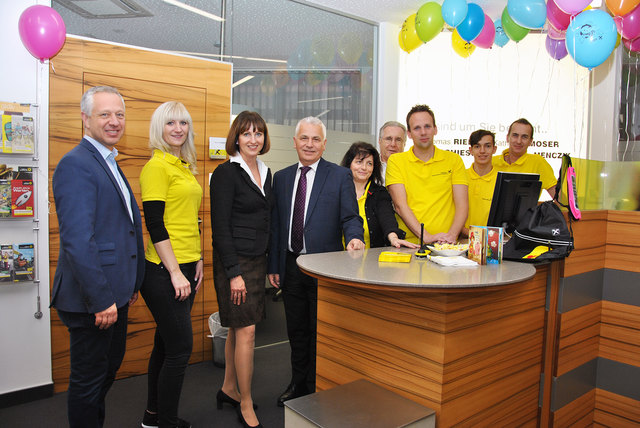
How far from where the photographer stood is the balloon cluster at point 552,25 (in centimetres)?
347

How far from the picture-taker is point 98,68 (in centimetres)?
326

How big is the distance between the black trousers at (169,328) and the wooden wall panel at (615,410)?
7.95ft

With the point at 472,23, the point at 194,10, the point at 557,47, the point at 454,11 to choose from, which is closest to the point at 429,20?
the point at 454,11

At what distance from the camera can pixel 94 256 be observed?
1.83 m

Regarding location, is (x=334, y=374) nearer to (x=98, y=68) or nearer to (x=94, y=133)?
(x=94, y=133)

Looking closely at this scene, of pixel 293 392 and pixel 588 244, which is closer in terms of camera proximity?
pixel 588 244

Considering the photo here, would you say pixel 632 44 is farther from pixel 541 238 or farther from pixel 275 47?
pixel 275 47

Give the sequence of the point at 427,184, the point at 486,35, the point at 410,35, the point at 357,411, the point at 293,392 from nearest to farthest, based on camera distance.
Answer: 1. the point at 357,411
2. the point at 293,392
3. the point at 427,184
4. the point at 410,35
5. the point at 486,35

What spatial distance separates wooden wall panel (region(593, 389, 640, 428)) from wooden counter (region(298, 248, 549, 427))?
0.74 metres

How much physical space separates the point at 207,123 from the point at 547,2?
2962 millimetres

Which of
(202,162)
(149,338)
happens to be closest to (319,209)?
(202,162)

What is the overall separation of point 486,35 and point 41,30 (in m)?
3.74

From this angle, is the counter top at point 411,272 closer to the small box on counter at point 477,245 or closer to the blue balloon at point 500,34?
the small box on counter at point 477,245

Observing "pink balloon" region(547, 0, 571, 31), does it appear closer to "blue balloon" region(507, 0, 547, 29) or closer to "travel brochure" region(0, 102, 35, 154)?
"blue balloon" region(507, 0, 547, 29)
